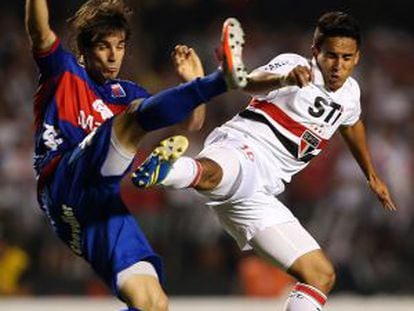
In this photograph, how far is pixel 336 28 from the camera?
571 cm

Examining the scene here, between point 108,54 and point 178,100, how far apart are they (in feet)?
2.20

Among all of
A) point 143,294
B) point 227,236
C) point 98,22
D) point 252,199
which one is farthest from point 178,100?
point 227,236

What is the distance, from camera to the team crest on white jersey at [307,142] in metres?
5.84

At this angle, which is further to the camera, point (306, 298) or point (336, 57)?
point (336, 57)

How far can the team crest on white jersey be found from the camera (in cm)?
584

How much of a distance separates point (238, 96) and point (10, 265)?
2886 mm

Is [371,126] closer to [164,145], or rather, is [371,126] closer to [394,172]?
[394,172]

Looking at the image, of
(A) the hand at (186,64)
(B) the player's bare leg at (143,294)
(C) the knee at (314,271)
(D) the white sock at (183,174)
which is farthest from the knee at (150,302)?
(A) the hand at (186,64)

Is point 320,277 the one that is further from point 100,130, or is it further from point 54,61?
point 54,61

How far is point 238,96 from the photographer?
1157 cm

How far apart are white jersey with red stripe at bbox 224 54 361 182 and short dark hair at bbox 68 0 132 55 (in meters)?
0.80

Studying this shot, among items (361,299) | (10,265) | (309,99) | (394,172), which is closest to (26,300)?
(10,265)

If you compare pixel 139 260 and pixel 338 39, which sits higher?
pixel 338 39

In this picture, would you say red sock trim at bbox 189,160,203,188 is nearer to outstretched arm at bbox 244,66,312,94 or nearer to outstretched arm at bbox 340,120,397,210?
outstretched arm at bbox 244,66,312,94
